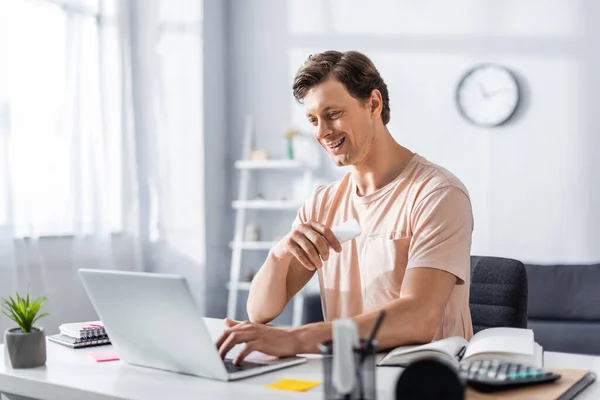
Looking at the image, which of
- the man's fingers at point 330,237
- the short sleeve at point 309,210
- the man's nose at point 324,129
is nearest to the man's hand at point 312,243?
the man's fingers at point 330,237

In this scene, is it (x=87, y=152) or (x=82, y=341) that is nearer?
(x=82, y=341)

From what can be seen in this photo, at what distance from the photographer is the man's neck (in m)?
1.89

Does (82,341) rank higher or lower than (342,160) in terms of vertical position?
lower

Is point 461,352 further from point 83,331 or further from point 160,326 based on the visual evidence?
point 83,331

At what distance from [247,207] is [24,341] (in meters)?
3.52

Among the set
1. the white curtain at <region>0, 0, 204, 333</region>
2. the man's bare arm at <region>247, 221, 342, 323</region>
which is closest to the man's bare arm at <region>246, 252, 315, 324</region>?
the man's bare arm at <region>247, 221, 342, 323</region>

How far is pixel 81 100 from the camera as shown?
434 centimetres

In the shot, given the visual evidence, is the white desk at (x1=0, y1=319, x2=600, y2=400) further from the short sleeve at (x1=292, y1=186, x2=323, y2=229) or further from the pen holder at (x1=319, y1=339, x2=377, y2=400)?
the short sleeve at (x1=292, y1=186, x2=323, y2=229)

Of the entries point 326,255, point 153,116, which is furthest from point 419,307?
point 153,116

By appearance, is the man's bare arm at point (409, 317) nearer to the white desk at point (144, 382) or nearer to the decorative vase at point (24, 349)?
the white desk at point (144, 382)

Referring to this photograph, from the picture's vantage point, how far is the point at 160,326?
4.19ft

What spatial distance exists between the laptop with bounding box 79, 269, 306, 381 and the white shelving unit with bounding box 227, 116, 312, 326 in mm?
3302

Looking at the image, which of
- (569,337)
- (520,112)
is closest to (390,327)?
(569,337)

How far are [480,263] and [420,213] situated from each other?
445 mm
